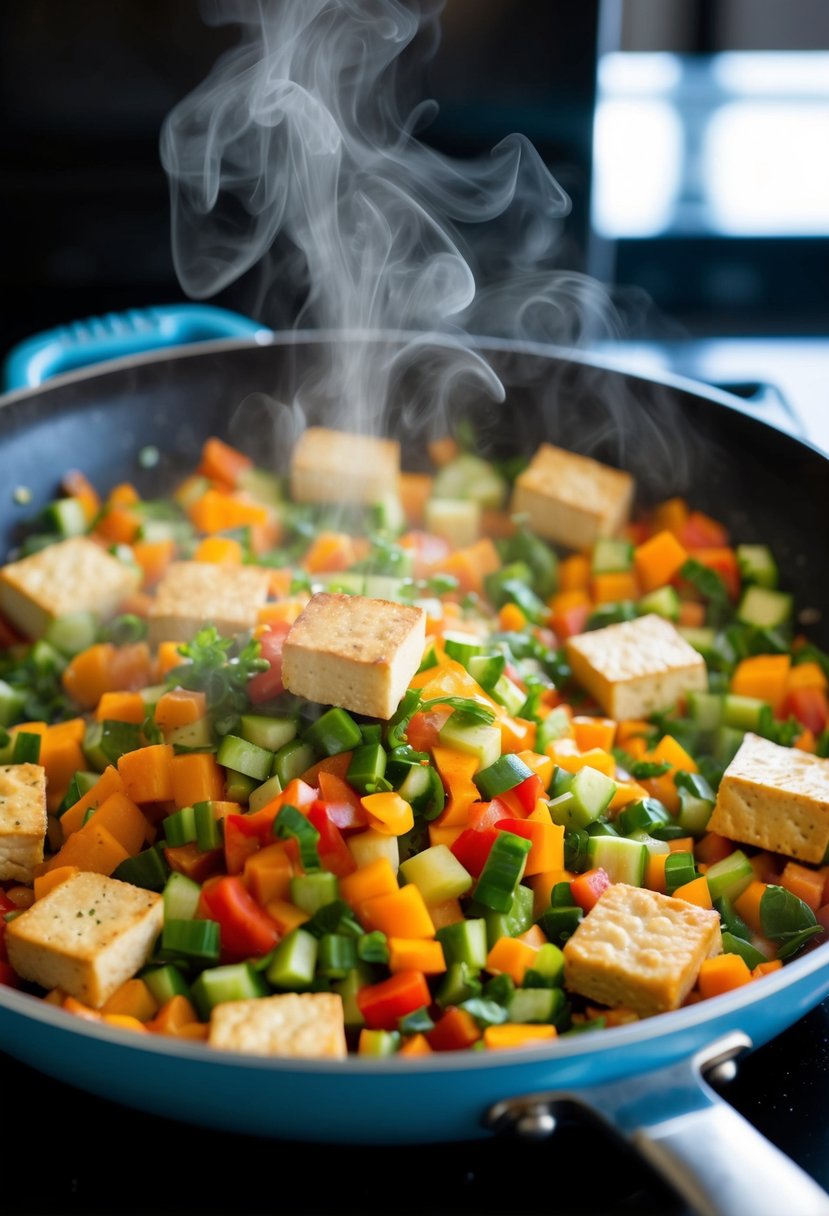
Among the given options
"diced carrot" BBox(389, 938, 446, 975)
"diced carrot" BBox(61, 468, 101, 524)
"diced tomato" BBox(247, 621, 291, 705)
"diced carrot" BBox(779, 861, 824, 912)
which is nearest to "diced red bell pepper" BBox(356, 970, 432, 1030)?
"diced carrot" BBox(389, 938, 446, 975)

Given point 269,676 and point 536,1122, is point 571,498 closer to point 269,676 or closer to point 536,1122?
point 269,676

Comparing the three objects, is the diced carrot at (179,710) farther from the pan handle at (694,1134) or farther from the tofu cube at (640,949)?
the pan handle at (694,1134)

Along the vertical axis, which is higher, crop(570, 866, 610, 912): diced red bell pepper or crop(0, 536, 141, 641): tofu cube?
crop(0, 536, 141, 641): tofu cube

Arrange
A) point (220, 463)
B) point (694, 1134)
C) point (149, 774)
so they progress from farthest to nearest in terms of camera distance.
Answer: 1. point (220, 463)
2. point (149, 774)
3. point (694, 1134)

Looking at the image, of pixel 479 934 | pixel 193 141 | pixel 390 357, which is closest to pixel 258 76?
pixel 193 141

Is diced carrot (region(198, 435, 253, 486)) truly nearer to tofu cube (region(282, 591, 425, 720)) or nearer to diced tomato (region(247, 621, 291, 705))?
diced tomato (region(247, 621, 291, 705))

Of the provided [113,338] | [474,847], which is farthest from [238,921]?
[113,338]

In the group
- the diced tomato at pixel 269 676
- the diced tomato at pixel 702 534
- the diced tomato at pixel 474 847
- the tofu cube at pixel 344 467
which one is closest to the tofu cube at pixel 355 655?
the diced tomato at pixel 269 676
